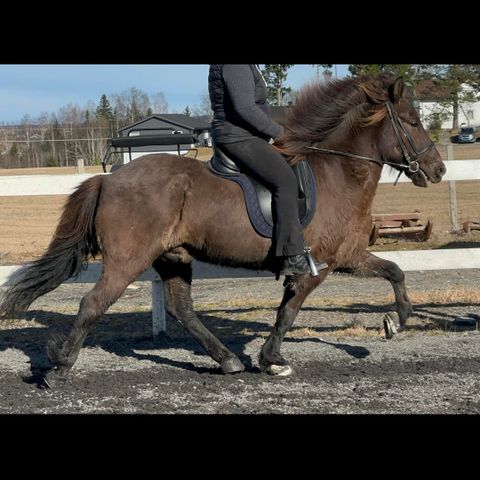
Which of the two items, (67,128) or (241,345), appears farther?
(67,128)

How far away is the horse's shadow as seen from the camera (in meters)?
7.41

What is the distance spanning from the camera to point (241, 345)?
7.90 m

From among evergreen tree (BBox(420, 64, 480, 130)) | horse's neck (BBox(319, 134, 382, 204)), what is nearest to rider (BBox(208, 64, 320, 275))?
horse's neck (BBox(319, 134, 382, 204))

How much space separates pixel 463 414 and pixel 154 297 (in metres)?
3.88

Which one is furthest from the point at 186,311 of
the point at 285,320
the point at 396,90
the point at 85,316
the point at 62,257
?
the point at 396,90

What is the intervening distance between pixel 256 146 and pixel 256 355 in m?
2.07

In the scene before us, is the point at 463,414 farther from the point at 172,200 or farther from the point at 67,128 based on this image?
the point at 67,128

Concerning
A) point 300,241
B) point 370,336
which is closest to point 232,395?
point 300,241

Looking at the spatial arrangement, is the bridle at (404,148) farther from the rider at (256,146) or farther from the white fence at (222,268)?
the white fence at (222,268)

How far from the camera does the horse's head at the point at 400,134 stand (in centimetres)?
718

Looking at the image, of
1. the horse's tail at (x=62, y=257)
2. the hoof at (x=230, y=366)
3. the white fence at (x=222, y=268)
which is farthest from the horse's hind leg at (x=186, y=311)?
the white fence at (x=222, y=268)

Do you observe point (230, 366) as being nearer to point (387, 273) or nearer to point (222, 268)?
point (387, 273)

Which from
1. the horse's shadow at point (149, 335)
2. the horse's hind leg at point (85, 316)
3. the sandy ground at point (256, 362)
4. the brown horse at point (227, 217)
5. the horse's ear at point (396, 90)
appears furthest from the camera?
the horse's shadow at point (149, 335)

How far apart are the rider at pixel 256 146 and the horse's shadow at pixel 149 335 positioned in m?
1.22
